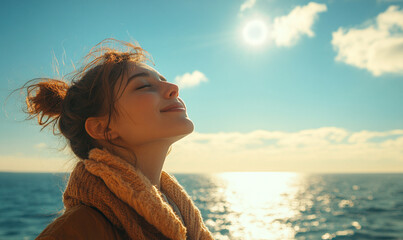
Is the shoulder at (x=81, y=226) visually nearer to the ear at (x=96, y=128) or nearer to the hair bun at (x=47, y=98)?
the ear at (x=96, y=128)

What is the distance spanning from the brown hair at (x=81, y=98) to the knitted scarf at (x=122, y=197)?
1.45 feet

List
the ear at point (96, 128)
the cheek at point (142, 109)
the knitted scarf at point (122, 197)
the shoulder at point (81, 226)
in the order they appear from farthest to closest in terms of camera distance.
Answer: the ear at point (96, 128)
the cheek at point (142, 109)
the knitted scarf at point (122, 197)
the shoulder at point (81, 226)

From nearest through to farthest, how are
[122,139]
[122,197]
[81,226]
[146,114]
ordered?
1. [81,226]
2. [122,197]
3. [146,114]
4. [122,139]

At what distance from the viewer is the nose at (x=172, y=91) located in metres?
2.23

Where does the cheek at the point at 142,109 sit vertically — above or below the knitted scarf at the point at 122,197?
above

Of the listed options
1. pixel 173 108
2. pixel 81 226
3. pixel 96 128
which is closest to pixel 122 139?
pixel 96 128

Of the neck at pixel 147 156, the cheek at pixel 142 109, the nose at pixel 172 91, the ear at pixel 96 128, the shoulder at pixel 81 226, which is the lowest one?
the shoulder at pixel 81 226

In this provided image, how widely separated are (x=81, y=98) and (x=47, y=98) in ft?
1.34

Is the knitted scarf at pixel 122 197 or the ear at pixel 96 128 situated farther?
the ear at pixel 96 128

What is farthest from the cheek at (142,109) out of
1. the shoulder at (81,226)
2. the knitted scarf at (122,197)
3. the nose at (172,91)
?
the shoulder at (81,226)

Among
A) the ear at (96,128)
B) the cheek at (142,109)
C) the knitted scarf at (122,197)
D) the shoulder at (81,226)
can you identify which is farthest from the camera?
the ear at (96,128)

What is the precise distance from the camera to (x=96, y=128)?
2227mm

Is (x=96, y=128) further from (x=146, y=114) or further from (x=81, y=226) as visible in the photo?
(x=81, y=226)

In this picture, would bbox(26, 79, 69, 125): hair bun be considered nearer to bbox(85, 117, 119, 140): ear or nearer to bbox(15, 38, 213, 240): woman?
bbox(15, 38, 213, 240): woman
